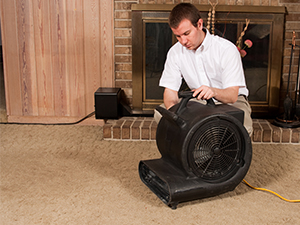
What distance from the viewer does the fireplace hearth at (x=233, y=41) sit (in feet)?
9.93

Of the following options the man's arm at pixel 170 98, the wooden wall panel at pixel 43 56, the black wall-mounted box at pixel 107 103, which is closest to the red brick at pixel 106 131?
the black wall-mounted box at pixel 107 103

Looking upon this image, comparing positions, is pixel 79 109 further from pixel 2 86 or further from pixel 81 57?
pixel 2 86

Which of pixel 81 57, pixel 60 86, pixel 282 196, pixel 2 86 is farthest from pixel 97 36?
pixel 282 196

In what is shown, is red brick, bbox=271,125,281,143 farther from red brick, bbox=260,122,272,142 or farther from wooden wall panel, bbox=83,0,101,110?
wooden wall panel, bbox=83,0,101,110

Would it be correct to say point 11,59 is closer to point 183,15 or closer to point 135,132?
point 135,132

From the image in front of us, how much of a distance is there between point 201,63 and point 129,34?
1180 millimetres

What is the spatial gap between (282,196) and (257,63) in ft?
4.82

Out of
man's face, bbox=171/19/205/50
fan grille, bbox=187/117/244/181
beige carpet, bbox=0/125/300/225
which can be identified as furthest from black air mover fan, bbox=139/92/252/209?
man's face, bbox=171/19/205/50

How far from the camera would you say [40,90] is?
10.9 ft

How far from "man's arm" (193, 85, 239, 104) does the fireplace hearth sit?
116 centimetres

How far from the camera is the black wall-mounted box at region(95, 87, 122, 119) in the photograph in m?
3.02

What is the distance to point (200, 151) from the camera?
179 cm

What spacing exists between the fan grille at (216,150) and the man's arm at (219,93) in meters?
0.13

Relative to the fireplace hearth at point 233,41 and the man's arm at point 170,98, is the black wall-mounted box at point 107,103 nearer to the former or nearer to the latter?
the fireplace hearth at point 233,41
